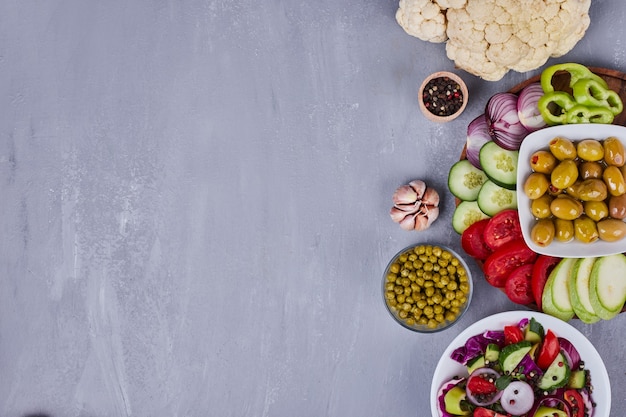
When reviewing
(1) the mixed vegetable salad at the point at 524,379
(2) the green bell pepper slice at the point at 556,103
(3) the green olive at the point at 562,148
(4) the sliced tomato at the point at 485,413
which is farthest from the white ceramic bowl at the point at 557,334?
(2) the green bell pepper slice at the point at 556,103

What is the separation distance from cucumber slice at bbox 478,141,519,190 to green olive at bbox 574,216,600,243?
0.22m

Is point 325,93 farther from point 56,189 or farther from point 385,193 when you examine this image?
point 56,189

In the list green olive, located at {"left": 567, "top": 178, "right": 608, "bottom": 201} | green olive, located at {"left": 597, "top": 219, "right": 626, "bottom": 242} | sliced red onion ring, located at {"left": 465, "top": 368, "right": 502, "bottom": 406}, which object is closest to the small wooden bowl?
green olive, located at {"left": 567, "top": 178, "right": 608, "bottom": 201}

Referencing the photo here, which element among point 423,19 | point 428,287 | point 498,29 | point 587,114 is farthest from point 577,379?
point 423,19

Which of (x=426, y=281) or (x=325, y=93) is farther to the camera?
(x=325, y=93)

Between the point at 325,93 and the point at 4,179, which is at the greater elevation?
the point at 325,93

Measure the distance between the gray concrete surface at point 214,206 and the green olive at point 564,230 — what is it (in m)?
0.35

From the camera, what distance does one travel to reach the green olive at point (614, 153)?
75.2 inches

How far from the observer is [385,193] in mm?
2246

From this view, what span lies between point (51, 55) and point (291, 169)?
3.10ft

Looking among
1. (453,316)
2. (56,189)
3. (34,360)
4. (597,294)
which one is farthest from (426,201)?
(34,360)

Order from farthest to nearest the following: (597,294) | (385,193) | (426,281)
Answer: (385,193) → (426,281) → (597,294)

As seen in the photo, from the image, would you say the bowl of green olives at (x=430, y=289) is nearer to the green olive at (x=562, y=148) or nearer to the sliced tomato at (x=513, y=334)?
the sliced tomato at (x=513, y=334)

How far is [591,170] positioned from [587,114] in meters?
0.17
